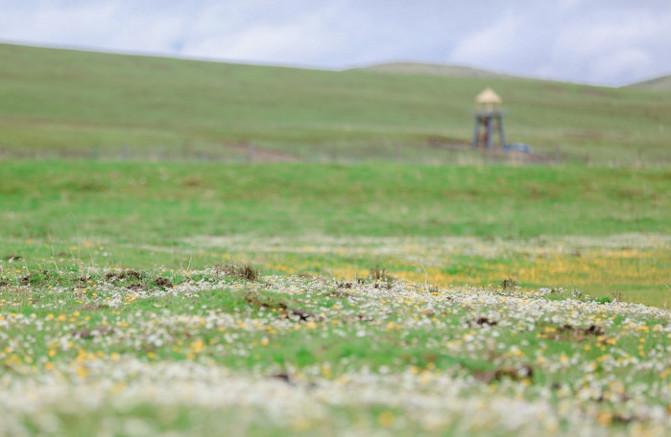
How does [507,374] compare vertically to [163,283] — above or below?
above

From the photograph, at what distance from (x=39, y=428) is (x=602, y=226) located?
42657 millimetres

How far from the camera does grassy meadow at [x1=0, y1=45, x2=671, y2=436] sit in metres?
10.9

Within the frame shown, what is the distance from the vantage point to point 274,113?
136 meters

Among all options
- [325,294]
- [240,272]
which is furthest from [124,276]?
[325,294]

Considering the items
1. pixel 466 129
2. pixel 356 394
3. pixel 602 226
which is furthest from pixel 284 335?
pixel 466 129

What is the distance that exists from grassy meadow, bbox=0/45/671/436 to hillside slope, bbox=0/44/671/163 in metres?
3.75

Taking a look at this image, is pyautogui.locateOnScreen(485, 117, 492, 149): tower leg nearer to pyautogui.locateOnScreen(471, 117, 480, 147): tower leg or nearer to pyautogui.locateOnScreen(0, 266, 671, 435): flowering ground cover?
pyautogui.locateOnScreen(471, 117, 480, 147): tower leg

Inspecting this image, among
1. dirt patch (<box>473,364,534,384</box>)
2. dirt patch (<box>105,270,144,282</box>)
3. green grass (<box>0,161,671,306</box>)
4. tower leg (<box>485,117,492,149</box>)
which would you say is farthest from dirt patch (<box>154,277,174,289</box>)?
tower leg (<box>485,117,492,149</box>)

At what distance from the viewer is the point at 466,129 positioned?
131 m

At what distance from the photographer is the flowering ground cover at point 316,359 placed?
1000cm

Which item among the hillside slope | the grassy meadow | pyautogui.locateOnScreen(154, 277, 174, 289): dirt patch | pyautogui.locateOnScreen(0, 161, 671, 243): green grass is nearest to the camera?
the grassy meadow

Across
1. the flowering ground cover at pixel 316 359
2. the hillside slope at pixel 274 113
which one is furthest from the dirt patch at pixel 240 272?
the hillside slope at pixel 274 113

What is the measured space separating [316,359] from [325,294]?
580cm

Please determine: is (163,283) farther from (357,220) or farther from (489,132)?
(489,132)
